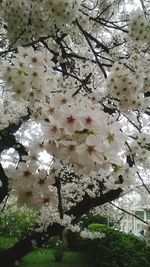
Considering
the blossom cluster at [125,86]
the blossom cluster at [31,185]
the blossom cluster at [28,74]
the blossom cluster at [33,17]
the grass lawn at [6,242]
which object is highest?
the grass lawn at [6,242]

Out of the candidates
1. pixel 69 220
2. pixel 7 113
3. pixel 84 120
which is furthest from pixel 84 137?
pixel 7 113

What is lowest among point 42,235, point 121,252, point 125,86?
point 42,235

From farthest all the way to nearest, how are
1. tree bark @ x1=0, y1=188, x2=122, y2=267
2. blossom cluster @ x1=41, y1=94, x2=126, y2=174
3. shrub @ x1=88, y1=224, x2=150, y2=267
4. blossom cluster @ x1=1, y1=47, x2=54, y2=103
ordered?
shrub @ x1=88, y1=224, x2=150, y2=267, tree bark @ x1=0, y1=188, x2=122, y2=267, blossom cluster @ x1=1, y1=47, x2=54, y2=103, blossom cluster @ x1=41, y1=94, x2=126, y2=174

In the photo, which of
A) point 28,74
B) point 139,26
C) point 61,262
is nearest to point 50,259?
point 61,262

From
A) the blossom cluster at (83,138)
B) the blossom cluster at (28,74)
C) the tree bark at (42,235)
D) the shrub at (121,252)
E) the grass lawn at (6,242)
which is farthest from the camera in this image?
the grass lawn at (6,242)

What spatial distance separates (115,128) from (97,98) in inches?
60.4

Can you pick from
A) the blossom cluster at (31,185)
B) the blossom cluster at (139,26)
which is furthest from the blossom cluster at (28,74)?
the blossom cluster at (139,26)

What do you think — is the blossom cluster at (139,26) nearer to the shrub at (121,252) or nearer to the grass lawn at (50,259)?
the shrub at (121,252)

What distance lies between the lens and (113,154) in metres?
1.61

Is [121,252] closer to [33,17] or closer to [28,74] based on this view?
[33,17]

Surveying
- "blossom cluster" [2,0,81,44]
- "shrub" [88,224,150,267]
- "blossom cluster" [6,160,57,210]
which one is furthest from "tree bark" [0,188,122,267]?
"blossom cluster" [6,160,57,210]

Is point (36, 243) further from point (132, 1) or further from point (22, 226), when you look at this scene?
point (22, 226)

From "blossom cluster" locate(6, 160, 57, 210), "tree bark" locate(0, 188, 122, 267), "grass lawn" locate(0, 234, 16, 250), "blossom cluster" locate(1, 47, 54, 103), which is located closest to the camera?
Result: "blossom cluster" locate(6, 160, 57, 210)

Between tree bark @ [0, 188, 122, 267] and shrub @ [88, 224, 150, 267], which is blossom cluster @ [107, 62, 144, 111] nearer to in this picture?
tree bark @ [0, 188, 122, 267]
